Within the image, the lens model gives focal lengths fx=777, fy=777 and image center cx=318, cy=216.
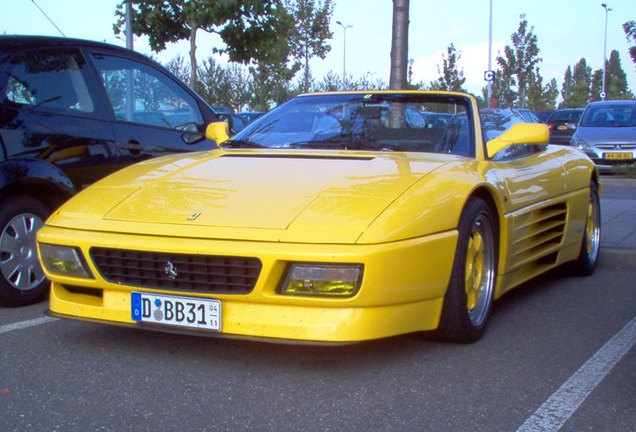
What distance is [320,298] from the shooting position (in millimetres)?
2996

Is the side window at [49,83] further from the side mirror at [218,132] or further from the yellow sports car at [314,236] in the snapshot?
the yellow sports car at [314,236]

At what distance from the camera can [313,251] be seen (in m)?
Result: 2.96

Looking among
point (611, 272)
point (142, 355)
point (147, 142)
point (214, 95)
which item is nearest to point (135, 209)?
point (142, 355)

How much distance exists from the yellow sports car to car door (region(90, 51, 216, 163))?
1.04 meters

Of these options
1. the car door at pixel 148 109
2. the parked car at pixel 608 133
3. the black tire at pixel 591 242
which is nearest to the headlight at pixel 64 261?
the car door at pixel 148 109

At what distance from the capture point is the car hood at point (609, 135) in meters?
14.5

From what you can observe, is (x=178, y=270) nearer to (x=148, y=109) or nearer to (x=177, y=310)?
(x=177, y=310)

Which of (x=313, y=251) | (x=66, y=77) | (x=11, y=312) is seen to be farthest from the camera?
(x=66, y=77)

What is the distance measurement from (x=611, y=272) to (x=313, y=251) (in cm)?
350

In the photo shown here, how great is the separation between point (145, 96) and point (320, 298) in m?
2.98

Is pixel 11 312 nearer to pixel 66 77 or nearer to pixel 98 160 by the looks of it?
pixel 98 160

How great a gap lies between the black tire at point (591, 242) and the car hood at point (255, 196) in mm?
1916

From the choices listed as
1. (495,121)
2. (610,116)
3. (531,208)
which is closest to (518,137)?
(531,208)

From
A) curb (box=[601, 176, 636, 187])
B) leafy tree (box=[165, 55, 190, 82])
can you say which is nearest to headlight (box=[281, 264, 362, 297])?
curb (box=[601, 176, 636, 187])
